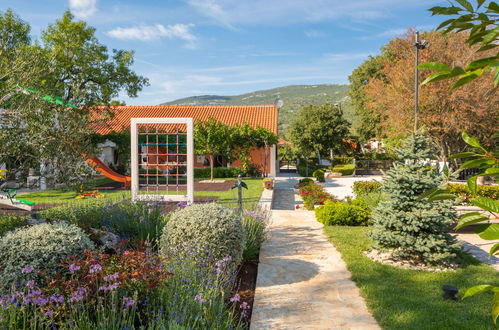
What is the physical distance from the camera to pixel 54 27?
20.8 metres

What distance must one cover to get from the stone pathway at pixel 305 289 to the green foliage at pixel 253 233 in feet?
0.67

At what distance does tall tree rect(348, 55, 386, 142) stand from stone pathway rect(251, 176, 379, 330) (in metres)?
30.6

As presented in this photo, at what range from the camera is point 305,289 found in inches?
203

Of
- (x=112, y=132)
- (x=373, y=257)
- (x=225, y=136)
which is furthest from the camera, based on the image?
(x=112, y=132)

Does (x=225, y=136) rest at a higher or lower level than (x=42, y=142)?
higher

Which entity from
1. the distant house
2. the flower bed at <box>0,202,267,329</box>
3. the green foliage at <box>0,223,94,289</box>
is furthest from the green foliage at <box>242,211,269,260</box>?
the distant house

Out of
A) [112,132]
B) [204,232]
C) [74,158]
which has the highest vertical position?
[112,132]

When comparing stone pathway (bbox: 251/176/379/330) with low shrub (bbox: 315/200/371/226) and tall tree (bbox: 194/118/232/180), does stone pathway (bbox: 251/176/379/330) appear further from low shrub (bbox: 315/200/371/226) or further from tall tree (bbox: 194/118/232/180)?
tall tree (bbox: 194/118/232/180)

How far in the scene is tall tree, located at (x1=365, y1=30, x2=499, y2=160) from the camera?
21641mm

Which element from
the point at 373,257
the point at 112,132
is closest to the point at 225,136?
the point at 112,132

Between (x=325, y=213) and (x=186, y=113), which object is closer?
(x=325, y=213)

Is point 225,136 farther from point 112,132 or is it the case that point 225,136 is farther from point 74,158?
point 74,158

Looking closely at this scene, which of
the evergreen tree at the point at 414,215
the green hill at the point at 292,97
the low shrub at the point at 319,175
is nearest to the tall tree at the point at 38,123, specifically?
the evergreen tree at the point at 414,215

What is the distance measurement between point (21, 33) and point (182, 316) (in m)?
23.5
